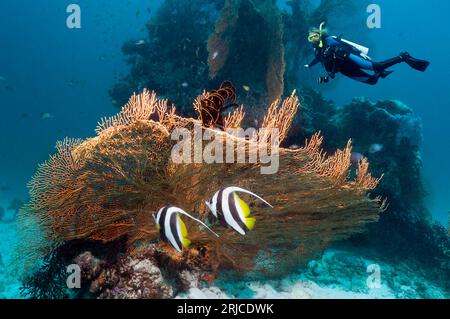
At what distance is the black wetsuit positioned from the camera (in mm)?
5324

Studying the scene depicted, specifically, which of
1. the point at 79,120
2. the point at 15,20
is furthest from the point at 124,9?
the point at 79,120

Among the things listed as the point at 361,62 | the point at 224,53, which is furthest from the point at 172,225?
the point at 224,53

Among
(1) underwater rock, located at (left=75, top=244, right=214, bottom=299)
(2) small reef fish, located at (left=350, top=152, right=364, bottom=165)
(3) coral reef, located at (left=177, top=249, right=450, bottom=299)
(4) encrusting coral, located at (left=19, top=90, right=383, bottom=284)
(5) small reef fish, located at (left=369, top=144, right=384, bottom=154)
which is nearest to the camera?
(4) encrusting coral, located at (left=19, top=90, right=383, bottom=284)

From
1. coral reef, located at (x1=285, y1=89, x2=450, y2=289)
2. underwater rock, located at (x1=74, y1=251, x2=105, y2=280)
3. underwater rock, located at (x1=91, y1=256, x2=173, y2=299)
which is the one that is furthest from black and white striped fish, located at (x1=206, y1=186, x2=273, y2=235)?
coral reef, located at (x1=285, y1=89, x2=450, y2=289)

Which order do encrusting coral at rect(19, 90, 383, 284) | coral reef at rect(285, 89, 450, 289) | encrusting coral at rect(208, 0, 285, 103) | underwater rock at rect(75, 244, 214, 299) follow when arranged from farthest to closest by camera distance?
encrusting coral at rect(208, 0, 285, 103) < coral reef at rect(285, 89, 450, 289) < underwater rock at rect(75, 244, 214, 299) < encrusting coral at rect(19, 90, 383, 284)

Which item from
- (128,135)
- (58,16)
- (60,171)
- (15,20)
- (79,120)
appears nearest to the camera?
(128,135)

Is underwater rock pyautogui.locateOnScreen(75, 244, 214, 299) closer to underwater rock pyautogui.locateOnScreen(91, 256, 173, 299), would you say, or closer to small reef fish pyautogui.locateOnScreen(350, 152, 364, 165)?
underwater rock pyautogui.locateOnScreen(91, 256, 173, 299)

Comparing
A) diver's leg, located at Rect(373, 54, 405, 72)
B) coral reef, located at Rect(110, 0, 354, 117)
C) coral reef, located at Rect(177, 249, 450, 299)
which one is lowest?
coral reef, located at Rect(177, 249, 450, 299)

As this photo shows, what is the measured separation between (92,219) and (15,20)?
144 metres

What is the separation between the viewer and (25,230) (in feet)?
15.5

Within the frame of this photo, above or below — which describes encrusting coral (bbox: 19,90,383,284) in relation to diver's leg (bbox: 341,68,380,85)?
below

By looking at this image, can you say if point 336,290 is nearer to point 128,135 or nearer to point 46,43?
point 128,135
